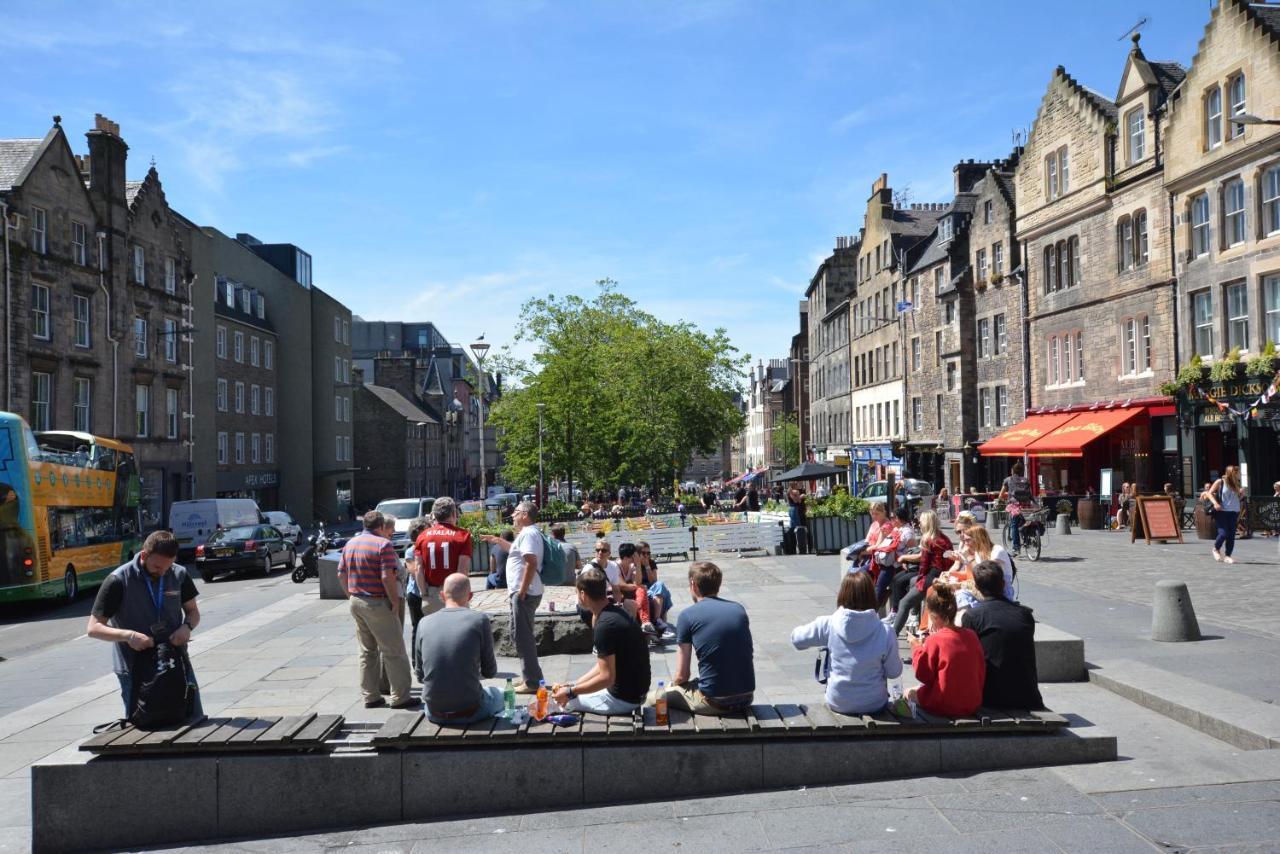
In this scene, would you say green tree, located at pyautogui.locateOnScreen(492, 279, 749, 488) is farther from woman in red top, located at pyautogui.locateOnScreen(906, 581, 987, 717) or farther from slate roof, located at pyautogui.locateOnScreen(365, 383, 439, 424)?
woman in red top, located at pyautogui.locateOnScreen(906, 581, 987, 717)

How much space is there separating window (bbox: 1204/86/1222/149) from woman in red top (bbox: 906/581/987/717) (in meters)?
24.8

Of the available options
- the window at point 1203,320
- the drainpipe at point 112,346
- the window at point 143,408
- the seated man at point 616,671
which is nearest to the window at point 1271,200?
the window at point 1203,320

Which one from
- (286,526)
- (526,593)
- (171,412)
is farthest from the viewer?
(171,412)

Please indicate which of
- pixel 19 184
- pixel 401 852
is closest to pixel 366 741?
pixel 401 852

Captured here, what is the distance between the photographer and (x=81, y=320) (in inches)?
1538

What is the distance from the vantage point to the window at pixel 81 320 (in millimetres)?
38625

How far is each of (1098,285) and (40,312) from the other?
112 feet

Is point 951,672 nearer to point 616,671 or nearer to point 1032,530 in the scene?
point 616,671

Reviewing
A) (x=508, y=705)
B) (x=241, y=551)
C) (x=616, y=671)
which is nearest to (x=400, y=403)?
(x=241, y=551)

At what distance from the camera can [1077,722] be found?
25.9 ft

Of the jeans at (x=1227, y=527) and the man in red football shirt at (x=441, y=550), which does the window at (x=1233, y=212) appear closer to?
the jeans at (x=1227, y=527)

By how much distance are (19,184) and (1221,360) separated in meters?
35.7

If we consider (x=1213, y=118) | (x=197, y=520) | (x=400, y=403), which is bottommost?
(x=197, y=520)

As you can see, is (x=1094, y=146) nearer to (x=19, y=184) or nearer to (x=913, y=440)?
(x=913, y=440)
